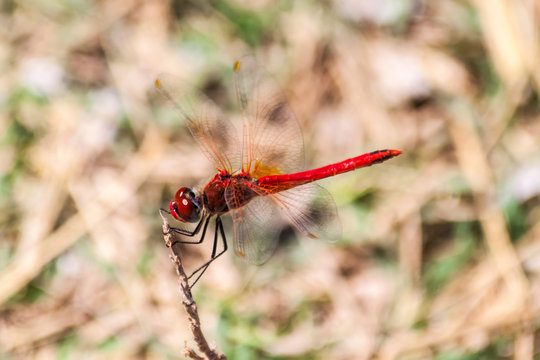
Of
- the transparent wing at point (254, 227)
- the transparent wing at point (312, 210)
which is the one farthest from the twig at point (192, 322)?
the transparent wing at point (312, 210)

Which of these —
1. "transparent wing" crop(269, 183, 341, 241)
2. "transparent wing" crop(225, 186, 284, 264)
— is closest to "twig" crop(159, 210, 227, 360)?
"transparent wing" crop(225, 186, 284, 264)

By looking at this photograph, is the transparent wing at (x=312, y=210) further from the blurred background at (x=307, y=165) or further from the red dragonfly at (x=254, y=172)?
the blurred background at (x=307, y=165)

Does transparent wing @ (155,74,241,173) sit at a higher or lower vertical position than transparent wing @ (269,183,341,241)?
higher

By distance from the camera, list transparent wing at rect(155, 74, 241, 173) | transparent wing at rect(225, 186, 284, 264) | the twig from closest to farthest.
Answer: the twig
transparent wing at rect(225, 186, 284, 264)
transparent wing at rect(155, 74, 241, 173)

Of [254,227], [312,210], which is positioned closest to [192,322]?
[254,227]

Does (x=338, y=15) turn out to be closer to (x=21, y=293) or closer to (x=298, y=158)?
(x=298, y=158)

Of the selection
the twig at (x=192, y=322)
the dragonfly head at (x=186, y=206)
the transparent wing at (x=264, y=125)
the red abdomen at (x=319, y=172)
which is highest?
the transparent wing at (x=264, y=125)

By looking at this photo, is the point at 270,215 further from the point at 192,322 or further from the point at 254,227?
the point at 192,322

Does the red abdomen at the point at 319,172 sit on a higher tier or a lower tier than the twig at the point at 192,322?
higher

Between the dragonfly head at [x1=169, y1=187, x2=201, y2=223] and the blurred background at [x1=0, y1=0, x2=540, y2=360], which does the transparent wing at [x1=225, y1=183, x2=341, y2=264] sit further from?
the blurred background at [x1=0, y1=0, x2=540, y2=360]
